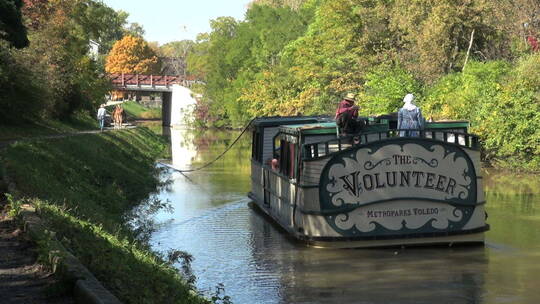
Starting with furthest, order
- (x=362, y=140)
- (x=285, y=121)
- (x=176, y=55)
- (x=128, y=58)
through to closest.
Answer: (x=176, y=55), (x=128, y=58), (x=285, y=121), (x=362, y=140)

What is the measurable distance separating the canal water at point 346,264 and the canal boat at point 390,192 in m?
0.34

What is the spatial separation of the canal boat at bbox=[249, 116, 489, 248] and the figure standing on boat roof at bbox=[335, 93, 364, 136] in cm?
58

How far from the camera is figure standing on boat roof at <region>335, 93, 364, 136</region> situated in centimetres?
1691

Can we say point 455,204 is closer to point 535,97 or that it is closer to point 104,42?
point 535,97

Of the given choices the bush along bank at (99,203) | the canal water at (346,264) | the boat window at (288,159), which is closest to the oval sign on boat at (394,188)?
the canal water at (346,264)

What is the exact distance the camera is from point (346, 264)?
1485 centimetres

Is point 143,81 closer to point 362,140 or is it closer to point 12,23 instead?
point 12,23

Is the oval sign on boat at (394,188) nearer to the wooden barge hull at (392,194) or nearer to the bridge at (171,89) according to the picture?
the wooden barge hull at (392,194)

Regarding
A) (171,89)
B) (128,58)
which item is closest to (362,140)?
(171,89)

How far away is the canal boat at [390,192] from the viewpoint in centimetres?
1552

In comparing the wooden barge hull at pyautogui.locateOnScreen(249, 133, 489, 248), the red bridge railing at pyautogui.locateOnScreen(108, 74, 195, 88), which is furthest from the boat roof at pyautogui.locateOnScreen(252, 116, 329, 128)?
the red bridge railing at pyautogui.locateOnScreen(108, 74, 195, 88)

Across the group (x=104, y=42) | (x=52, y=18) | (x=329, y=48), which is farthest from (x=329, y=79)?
(x=104, y=42)

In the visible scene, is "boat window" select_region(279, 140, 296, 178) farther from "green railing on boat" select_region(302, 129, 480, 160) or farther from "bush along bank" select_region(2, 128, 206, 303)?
"bush along bank" select_region(2, 128, 206, 303)

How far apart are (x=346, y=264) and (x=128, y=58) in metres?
113
